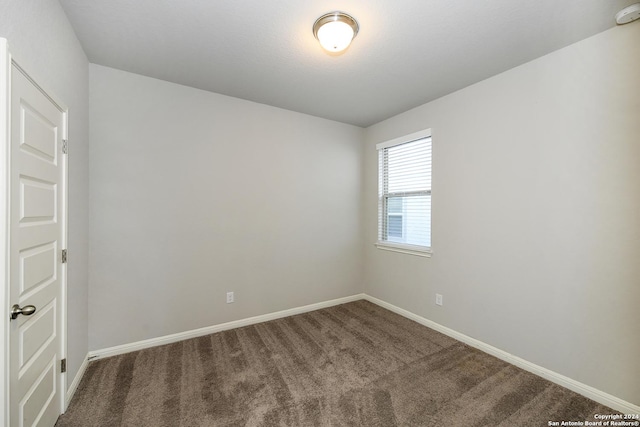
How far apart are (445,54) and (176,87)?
2.55 meters

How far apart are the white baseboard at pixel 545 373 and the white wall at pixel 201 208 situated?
4.76 feet

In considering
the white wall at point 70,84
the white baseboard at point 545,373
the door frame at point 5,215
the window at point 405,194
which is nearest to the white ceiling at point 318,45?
the white wall at point 70,84

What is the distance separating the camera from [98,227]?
7.59 ft

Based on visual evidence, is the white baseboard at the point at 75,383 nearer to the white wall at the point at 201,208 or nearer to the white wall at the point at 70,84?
the white wall at the point at 70,84

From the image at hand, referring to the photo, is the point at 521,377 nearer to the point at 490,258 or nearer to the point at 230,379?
the point at 490,258

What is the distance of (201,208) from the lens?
277 centimetres

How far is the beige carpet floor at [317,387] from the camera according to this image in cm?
169

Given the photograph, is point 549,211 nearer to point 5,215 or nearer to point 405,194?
point 405,194

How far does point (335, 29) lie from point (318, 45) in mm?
329

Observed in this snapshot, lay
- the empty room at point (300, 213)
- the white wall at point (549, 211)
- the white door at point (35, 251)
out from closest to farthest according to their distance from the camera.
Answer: the white door at point (35, 251), the empty room at point (300, 213), the white wall at point (549, 211)

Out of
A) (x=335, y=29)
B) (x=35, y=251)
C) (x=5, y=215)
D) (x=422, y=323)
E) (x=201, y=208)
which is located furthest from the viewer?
(x=422, y=323)

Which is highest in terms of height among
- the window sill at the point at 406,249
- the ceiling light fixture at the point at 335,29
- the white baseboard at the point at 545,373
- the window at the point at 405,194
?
the ceiling light fixture at the point at 335,29

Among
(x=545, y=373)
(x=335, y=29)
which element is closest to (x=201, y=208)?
(x=335, y=29)

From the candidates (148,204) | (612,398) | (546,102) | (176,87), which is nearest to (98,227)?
(148,204)
